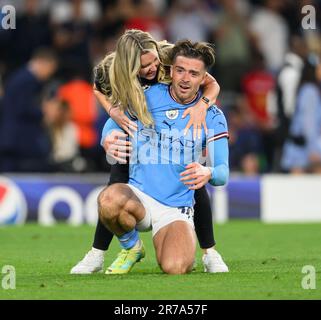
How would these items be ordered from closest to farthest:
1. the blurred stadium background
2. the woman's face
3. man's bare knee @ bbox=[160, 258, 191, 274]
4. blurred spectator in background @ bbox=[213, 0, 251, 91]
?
1. man's bare knee @ bbox=[160, 258, 191, 274]
2. the woman's face
3. the blurred stadium background
4. blurred spectator in background @ bbox=[213, 0, 251, 91]

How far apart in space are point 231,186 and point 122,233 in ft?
23.0

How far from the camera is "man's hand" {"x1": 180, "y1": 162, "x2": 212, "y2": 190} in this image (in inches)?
A: 344

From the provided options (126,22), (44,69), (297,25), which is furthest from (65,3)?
(297,25)

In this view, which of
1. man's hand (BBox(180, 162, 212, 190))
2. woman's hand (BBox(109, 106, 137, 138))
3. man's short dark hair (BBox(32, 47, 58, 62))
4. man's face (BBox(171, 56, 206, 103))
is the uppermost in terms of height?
man's short dark hair (BBox(32, 47, 58, 62))

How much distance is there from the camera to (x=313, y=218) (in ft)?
52.9

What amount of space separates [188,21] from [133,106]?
10.0 m

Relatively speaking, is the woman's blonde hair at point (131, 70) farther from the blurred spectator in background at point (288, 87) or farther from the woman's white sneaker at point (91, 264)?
the blurred spectator in background at point (288, 87)

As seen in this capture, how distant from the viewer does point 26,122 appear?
16.8m

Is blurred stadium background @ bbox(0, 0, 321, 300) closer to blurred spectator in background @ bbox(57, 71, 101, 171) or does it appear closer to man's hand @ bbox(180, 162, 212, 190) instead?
blurred spectator in background @ bbox(57, 71, 101, 171)

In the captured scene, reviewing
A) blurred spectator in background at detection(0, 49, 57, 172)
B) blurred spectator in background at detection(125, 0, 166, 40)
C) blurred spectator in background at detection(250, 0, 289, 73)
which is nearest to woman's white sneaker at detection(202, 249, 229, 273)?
blurred spectator in background at detection(0, 49, 57, 172)

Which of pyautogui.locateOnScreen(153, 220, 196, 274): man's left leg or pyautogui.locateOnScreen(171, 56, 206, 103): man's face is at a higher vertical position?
pyautogui.locateOnScreen(171, 56, 206, 103): man's face

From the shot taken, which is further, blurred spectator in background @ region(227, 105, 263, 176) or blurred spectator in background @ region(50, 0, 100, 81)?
blurred spectator in background @ region(50, 0, 100, 81)

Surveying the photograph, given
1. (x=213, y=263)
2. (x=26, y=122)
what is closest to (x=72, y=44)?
(x=26, y=122)

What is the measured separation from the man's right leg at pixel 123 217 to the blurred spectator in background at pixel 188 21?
10.0 m
